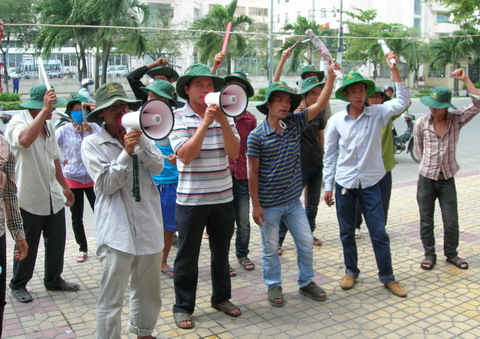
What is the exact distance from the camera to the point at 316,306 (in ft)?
14.3

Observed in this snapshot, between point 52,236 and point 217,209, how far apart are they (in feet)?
5.50

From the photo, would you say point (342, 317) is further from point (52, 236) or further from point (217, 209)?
point (52, 236)

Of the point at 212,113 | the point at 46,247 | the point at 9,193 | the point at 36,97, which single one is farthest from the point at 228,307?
the point at 36,97

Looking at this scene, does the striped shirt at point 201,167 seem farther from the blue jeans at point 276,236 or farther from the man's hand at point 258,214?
the blue jeans at point 276,236

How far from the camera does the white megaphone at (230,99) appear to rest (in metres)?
3.50

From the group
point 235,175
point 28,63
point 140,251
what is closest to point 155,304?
point 140,251

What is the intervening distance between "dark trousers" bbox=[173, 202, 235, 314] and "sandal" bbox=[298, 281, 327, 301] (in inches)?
32.7

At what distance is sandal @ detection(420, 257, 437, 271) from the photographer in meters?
5.15

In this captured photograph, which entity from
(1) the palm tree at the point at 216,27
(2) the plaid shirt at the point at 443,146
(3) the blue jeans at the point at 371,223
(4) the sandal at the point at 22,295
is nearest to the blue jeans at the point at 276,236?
(3) the blue jeans at the point at 371,223

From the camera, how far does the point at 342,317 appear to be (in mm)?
4129

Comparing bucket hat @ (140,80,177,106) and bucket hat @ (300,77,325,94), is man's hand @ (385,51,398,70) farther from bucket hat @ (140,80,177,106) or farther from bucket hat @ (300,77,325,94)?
bucket hat @ (140,80,177,106)

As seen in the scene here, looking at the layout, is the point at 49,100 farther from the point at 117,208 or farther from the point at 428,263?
the point at 428,263

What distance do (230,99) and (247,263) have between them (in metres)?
2.24

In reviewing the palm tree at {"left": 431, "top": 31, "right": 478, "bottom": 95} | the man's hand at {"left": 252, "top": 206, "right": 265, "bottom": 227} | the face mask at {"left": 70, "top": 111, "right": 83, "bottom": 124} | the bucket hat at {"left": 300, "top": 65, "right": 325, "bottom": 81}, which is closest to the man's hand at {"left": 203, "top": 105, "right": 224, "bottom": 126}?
the man's hand at {"left": 252, "top": 206, "right": 265, "bottom": 227}
